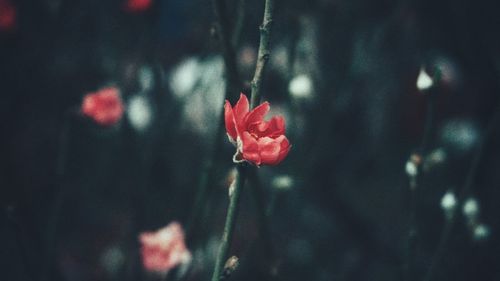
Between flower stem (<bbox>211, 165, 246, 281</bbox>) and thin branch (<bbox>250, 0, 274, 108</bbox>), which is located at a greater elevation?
thin branch (<bbox>250, 0, 274, 108</bbox>)

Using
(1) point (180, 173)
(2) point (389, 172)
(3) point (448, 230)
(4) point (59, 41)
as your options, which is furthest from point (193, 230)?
(4) point (59, 41)

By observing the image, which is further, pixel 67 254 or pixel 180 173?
pixel 180 173

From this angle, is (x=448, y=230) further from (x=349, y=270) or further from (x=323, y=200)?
(x=323, y=200)

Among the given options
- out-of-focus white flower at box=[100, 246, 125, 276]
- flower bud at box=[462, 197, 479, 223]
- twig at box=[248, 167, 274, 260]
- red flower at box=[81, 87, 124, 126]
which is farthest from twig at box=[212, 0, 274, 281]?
out-of-focus white flower at box=[100, 246, 125, 276]

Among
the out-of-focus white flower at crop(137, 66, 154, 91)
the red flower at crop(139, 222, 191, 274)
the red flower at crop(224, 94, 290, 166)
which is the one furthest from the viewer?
the out-of-focus white flower at crop(137, 66, 154, 91)

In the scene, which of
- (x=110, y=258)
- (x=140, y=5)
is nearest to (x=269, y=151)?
(x=140, y=5)

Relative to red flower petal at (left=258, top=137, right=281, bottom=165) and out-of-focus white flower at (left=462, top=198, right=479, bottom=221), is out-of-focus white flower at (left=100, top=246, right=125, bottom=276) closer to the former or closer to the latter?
out-of-focus white flower at (left=462, top=198, right=479, bottom=221)
